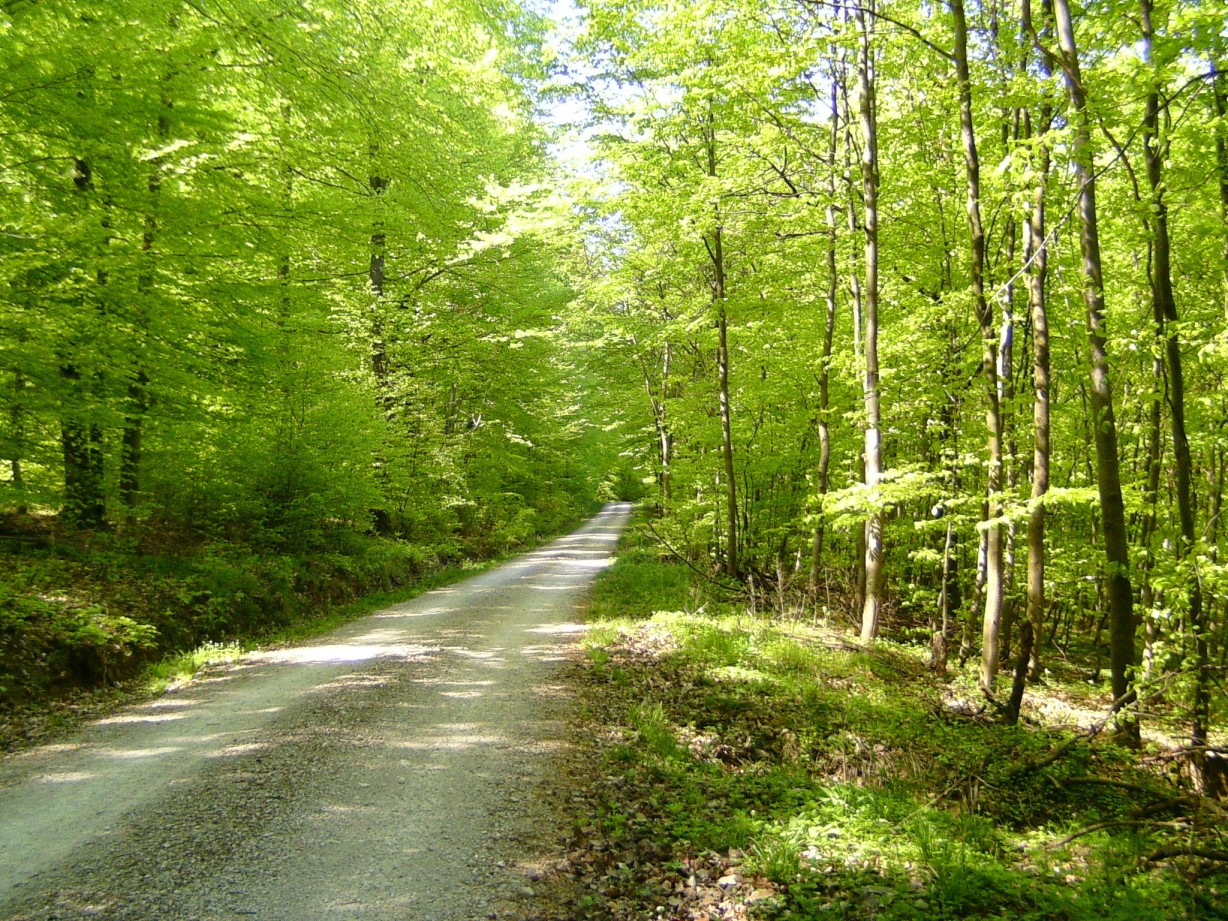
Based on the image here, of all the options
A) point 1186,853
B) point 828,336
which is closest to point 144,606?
point 1186,853

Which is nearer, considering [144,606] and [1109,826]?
[1109,826]

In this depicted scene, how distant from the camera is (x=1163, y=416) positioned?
1249 cm

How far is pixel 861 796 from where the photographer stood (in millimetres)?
5258

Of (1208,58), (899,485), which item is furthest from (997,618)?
(1208,58)

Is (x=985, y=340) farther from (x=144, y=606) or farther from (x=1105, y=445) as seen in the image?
(x=144, y=606)

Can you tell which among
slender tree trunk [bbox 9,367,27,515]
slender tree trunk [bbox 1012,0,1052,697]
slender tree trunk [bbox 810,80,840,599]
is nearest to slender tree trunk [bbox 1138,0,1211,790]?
slender tree trunk [bbox 1012,0,1052,697]

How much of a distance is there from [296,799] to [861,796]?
4.31 meters

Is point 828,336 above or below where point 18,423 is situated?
above

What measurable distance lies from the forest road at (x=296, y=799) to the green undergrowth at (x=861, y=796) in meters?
0.88

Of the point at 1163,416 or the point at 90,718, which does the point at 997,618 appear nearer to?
the point at 1163,416

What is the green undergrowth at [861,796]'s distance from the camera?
3.95 metres

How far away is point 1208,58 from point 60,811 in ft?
39.0

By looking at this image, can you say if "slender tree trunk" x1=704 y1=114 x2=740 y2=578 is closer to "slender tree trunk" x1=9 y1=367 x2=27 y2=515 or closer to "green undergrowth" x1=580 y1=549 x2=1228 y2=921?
"green undergrowth" x1=580 y1=549 x2=1228 y2=921

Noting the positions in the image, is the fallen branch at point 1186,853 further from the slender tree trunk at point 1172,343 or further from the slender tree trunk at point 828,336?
the slender tree trunk at point 828,336
